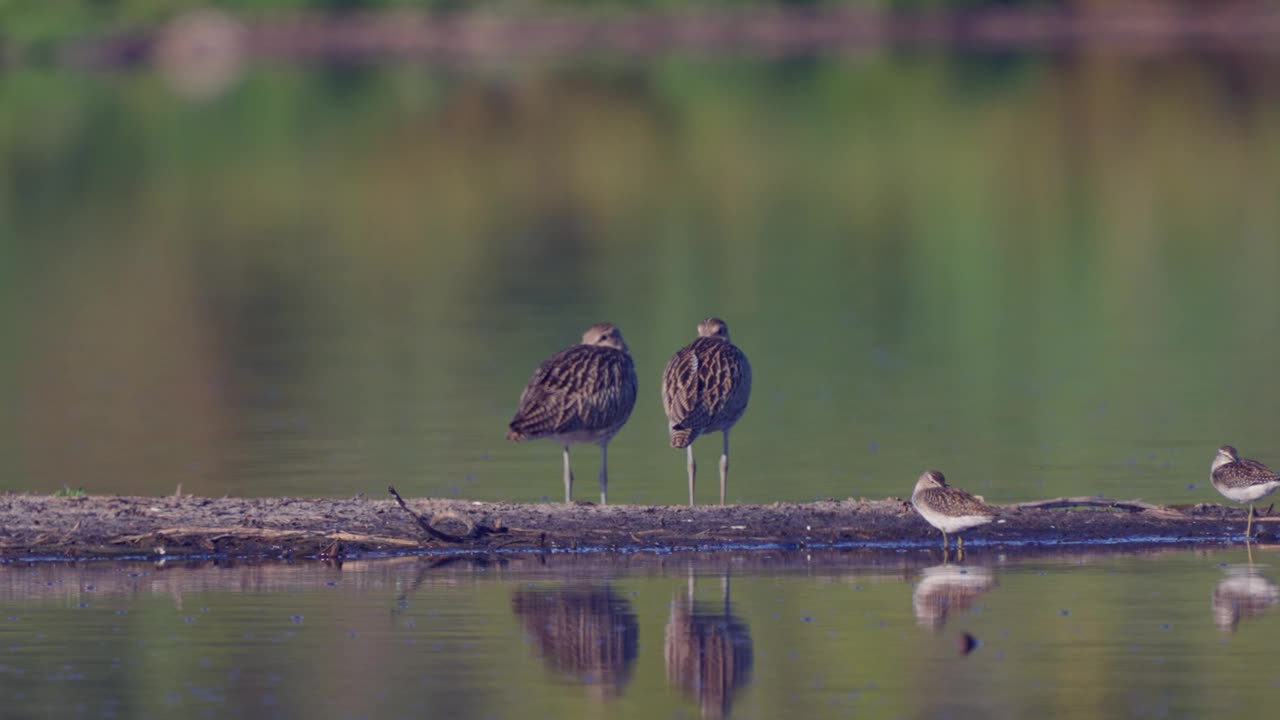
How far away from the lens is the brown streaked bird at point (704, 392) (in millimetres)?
17203

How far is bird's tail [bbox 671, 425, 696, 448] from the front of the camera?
17062mm

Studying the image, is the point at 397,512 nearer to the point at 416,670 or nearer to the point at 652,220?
the point at 416,670

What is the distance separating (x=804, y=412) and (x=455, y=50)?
264 ft

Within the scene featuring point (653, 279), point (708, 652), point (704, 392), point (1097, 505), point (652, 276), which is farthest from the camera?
point (652, 276)

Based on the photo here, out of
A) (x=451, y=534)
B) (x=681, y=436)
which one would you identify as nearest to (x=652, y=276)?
(x=681, y=436)

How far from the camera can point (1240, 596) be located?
46.6 ft

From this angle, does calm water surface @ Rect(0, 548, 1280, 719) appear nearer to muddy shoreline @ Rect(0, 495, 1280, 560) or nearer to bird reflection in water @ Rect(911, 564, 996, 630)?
bird reflection in water @ Rect(911, 564, 996, 630)

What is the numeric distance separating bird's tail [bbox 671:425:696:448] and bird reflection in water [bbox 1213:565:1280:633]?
3532 mm

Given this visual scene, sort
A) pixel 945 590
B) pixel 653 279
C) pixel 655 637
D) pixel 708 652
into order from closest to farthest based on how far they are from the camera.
Answer: pixel 708 652
pixel 655 637
pixel 945 590
pixel 653 279

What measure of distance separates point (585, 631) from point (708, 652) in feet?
2.44

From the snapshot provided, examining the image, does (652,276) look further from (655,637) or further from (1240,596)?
(655,637)

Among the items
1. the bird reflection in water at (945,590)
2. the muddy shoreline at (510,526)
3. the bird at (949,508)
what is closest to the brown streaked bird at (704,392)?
the muddy shoreline at (510,526)

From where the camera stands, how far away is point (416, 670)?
12.6 meters

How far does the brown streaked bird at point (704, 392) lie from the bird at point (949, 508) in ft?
6.30
